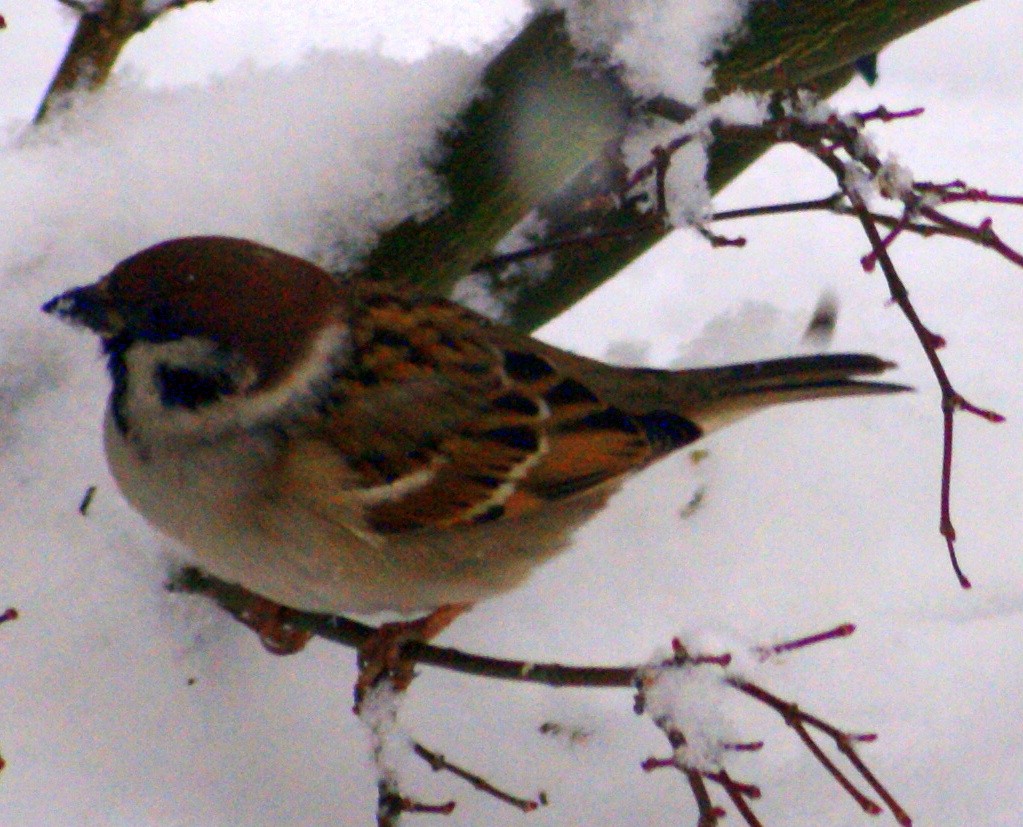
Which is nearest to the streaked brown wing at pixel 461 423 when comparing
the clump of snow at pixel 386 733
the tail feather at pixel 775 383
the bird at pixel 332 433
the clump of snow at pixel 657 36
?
the bird at pixel 332 433

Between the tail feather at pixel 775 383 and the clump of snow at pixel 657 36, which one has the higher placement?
the clump of snow at pixel 657 36

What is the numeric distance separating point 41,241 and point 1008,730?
1751mm

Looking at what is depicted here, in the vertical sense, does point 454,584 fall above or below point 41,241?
below

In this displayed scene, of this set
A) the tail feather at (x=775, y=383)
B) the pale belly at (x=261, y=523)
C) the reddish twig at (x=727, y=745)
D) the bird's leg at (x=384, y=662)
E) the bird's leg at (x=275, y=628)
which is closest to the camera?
the reddish twig at (x=727, y=745)

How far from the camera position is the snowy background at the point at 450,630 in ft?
6.51

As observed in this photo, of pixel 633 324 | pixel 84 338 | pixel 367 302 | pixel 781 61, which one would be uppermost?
pixel 781 61

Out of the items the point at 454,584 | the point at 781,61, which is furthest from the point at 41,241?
the point at 781,61

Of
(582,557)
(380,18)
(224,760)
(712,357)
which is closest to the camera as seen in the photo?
(224,760)

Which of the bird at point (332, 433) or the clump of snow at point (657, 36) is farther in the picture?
the clump of snow at point (657, 36)

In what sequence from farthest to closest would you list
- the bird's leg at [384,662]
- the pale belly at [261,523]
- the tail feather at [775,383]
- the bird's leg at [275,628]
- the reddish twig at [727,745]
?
the tail feather at [775,383], the bird's leg at [275,628], the bird's leg at [384,662], the pale belly at [261,523], the reddish twig at [727,745]

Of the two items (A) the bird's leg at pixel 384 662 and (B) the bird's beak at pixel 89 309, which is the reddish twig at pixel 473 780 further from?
(B) the bird's beak at pixel 89 309

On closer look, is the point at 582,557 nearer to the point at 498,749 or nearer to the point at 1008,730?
the point at 498,749

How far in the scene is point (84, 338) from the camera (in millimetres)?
2242

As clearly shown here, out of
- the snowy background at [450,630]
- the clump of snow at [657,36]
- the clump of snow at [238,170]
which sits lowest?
the snowy background at [450,630]
